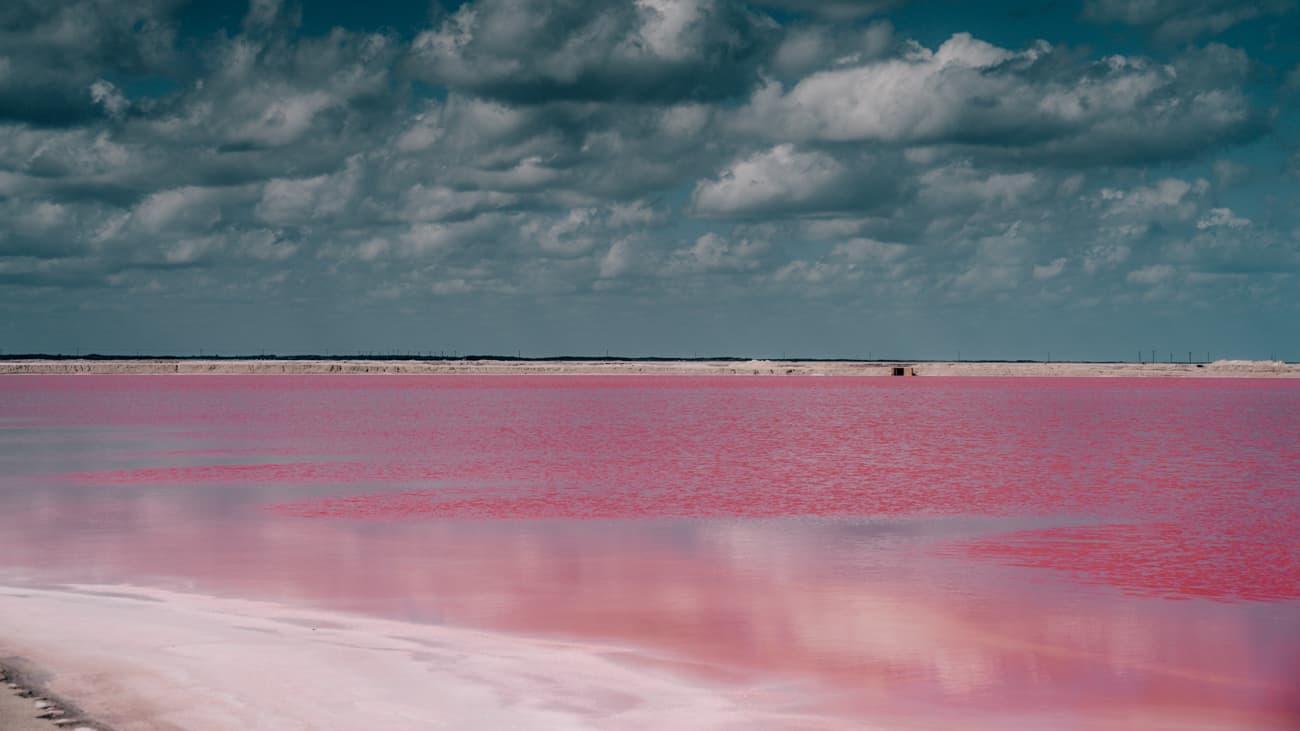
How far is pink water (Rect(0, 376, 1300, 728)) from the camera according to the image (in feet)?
50.3

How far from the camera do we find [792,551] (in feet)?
79.4

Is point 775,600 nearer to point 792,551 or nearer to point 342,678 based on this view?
point 792,551

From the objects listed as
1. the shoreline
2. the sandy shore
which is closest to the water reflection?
the sandy shore

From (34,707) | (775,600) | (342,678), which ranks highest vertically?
(34,707)

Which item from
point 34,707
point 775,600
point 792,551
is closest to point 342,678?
point 34,707

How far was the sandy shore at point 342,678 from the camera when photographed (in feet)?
41.1

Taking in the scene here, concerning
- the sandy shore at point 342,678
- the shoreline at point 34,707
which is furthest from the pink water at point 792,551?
the shoreline at point 34,707

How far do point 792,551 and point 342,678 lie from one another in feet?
39.2

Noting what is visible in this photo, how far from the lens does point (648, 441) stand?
5619 centimetres

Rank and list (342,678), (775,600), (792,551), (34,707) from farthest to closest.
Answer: (792,551) → (775,600) → (342,678) → (34,707)

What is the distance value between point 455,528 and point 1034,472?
22.7 m

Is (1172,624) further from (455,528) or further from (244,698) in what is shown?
(455,528)

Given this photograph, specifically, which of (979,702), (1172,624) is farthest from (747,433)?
(979,702)

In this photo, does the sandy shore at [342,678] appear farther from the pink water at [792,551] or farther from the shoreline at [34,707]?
the pink water at [792,551]
